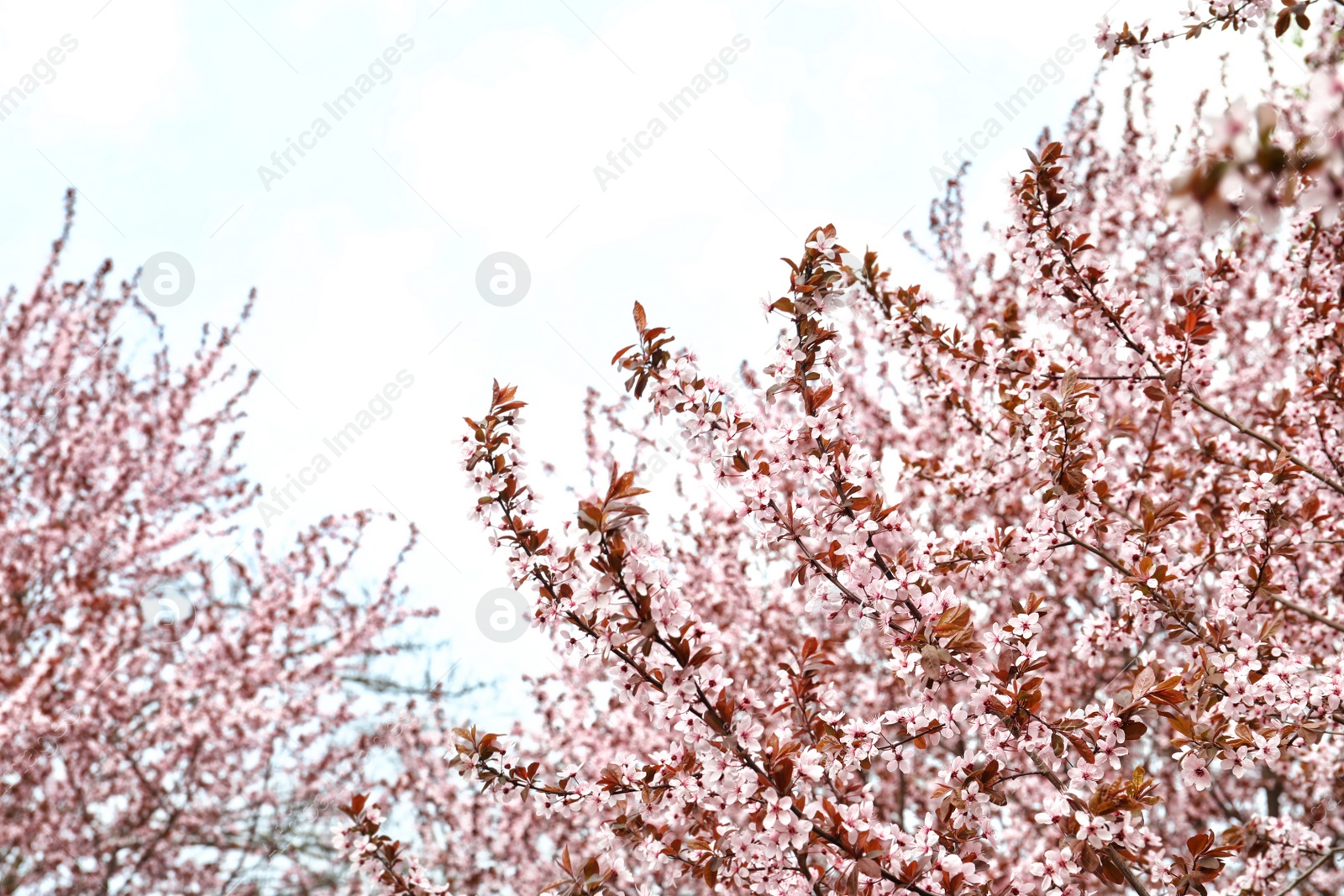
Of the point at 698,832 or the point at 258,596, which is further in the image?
the point at 258,596

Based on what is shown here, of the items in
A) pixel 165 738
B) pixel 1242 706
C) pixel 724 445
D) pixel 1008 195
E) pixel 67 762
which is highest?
pixel 1008 195

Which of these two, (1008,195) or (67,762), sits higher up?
(1008,195)

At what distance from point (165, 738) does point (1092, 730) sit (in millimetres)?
7171

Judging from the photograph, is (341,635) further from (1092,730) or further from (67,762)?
(1092,730)

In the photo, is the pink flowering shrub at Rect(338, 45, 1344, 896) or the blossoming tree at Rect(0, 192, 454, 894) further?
Result: the blossoming tree at Rect(0, 192, 454, 894)

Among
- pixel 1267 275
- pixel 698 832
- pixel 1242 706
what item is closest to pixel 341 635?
pixel 698 832

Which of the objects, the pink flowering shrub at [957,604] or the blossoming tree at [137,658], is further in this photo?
the blossoming tree at [137,658]

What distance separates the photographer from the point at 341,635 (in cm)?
761

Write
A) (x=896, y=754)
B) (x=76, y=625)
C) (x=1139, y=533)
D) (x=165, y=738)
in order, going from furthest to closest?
(x=165, y=738), (x=76, y=625), (x=1139, y=533), (x=896, y=754)

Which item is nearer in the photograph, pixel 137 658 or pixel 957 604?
pixel 957 604

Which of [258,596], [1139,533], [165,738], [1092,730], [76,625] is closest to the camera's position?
[1092,730]

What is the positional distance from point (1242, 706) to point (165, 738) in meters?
7.45

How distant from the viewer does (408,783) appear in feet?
21.2

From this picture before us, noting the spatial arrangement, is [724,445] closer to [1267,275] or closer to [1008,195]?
[1008,195]
